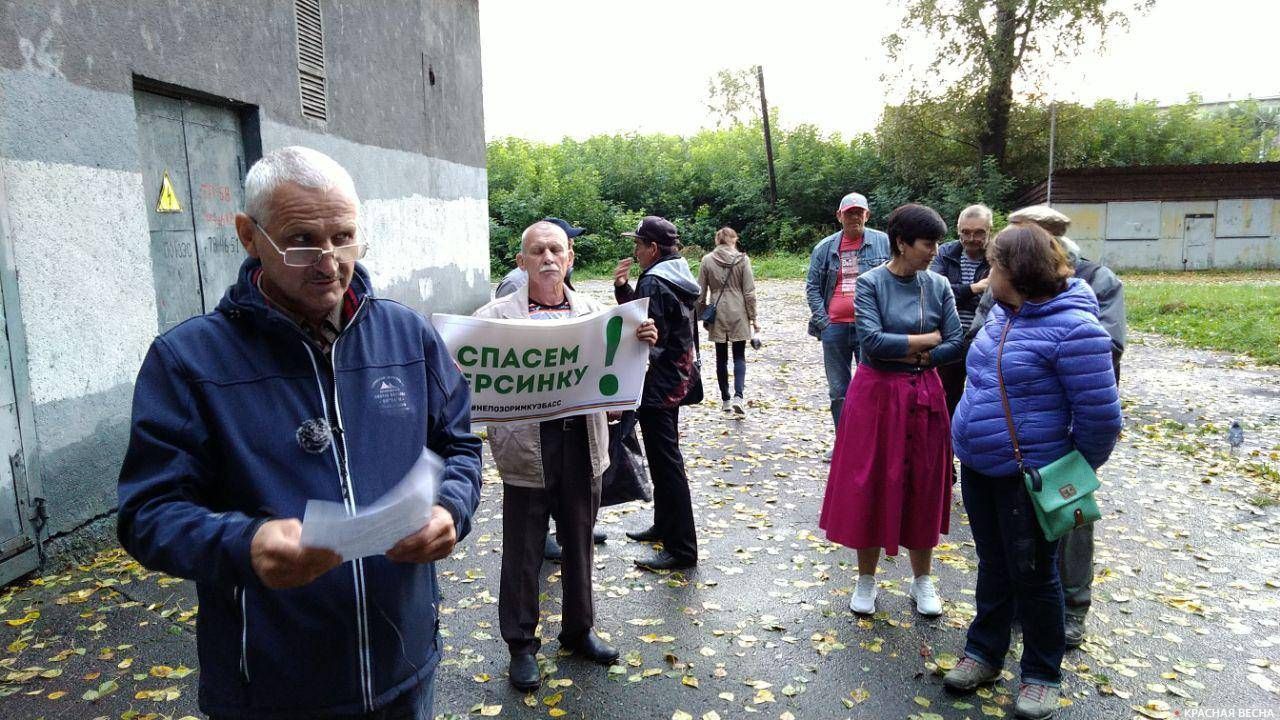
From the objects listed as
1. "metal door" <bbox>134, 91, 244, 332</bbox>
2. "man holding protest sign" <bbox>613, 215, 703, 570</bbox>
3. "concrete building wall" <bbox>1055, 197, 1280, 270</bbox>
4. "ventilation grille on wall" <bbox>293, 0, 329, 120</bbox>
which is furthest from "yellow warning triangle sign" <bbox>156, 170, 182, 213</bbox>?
"concrete building wall" <bbox>1055, 197, 1280, 270</bbox>

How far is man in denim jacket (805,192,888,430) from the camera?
22.2 ft

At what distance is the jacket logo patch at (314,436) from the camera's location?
184 centimetres

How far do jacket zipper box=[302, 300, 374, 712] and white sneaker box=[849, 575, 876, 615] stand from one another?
325 cm

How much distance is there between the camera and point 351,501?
6.14 feet

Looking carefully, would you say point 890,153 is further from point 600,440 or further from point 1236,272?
point 600,440

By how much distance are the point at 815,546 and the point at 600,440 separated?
7.34 ft

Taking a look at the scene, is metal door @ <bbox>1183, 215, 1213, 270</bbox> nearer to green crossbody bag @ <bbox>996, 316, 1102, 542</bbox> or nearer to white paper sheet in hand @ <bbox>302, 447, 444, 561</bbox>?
green crossbody bag @ <bbox>996, 316, 1102, 542</bbox>

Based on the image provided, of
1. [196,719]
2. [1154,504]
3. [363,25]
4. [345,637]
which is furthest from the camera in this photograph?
[363,25]

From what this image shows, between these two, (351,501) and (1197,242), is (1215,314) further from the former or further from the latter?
(351,501)

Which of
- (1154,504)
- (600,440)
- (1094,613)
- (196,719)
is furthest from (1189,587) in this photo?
(196,719)

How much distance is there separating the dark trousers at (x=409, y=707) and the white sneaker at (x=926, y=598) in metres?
3.18

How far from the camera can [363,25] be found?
9648 millimetres

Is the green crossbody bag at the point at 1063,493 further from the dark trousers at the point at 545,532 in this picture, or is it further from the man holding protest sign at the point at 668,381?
the man holding protest sign at the point at 668,381

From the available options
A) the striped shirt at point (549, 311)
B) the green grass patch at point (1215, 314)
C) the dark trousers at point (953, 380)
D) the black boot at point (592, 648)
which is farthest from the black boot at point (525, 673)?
the green grass patch at point (1215, 314)
